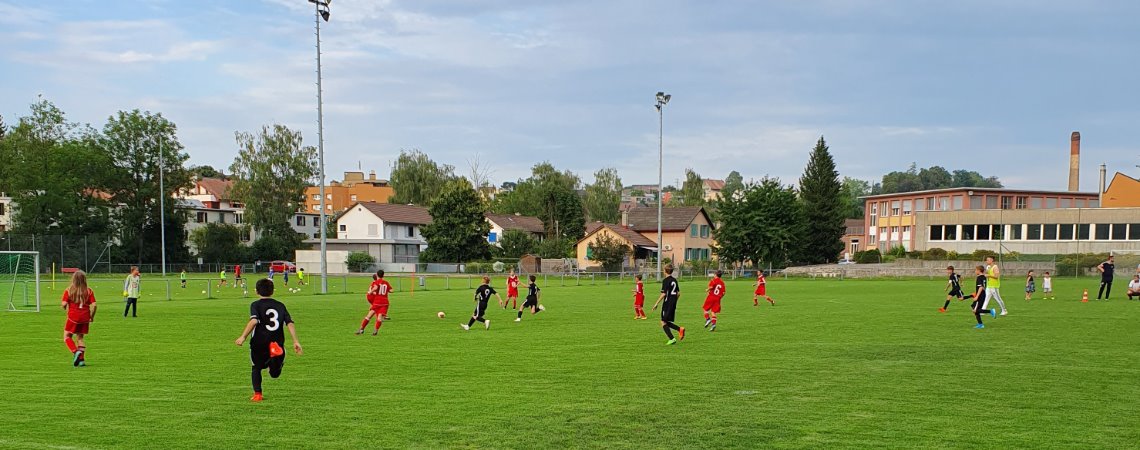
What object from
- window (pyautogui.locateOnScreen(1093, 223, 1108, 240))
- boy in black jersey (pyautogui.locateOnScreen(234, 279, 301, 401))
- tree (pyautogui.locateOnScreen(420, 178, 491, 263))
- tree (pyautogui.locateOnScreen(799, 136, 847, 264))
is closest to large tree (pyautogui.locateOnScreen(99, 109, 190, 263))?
tree (pyautogui.locateOnScreen(420, 178, 491, 263))

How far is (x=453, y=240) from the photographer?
79.2 m

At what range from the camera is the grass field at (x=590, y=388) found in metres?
8.59

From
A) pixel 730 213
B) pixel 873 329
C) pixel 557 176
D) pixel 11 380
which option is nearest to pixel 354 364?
pixel 11 380

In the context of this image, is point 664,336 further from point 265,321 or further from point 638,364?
point 265,321

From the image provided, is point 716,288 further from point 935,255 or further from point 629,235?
point 629,235

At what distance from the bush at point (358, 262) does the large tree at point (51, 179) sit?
2519 cm

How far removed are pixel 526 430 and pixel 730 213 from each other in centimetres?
6012

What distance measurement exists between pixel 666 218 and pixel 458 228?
22.5m

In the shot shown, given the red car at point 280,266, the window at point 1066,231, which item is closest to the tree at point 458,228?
the red car at point 280,266

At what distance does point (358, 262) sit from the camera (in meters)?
74.8

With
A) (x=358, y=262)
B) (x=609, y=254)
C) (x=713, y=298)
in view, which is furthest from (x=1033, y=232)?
(x=713, y=298)

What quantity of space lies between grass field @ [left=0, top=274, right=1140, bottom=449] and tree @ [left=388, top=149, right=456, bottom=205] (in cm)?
8667

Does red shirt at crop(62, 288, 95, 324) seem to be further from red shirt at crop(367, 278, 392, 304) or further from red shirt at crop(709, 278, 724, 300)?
red shirt at crop(709, 278, 724, 300)

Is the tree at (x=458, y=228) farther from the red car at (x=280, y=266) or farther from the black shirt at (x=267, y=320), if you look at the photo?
the black shirt at (x=267, y=320)
